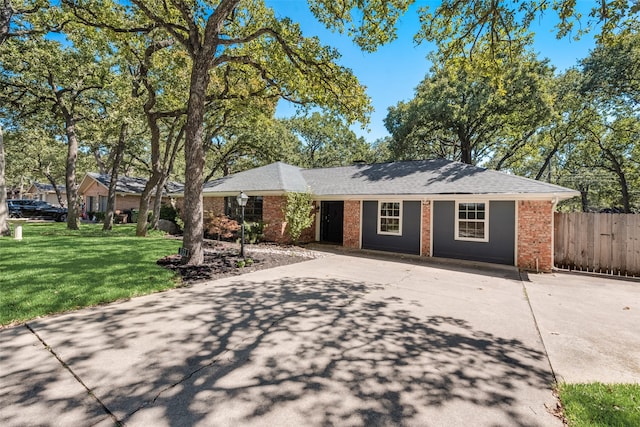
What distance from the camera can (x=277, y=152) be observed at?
79.9 feet

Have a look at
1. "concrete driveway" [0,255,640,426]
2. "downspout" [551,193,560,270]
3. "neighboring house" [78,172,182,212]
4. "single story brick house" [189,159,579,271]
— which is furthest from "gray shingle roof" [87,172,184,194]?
"downspout" [551,193,560,270]

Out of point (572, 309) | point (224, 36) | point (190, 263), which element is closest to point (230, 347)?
point (190, 263)

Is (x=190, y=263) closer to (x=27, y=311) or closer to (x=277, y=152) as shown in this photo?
(x=27, y=311)

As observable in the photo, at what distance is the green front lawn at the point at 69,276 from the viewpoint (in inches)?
185

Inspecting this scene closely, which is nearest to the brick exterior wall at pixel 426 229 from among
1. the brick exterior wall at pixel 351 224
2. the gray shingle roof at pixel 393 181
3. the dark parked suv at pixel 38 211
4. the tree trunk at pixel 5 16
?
the gray shingle roof at pixel 393 181

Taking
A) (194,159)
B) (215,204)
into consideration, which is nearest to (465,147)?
(215,204)

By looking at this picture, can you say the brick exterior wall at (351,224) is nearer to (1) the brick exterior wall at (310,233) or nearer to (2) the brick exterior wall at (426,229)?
(1) the brick exterior wall at (310,233)

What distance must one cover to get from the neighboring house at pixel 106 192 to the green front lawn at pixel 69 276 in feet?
51.6

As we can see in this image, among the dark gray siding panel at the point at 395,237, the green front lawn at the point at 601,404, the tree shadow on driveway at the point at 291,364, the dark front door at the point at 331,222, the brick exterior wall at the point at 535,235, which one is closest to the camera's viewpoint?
the green front lawn at the point at 601,404

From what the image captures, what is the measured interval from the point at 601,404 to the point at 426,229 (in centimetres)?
878

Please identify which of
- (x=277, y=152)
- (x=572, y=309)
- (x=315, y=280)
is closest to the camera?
(x=572, y=309)

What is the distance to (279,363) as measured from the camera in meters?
3.30

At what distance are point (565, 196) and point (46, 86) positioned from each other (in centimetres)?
2339

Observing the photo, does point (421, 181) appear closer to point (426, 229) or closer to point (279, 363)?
point (426, 229)
